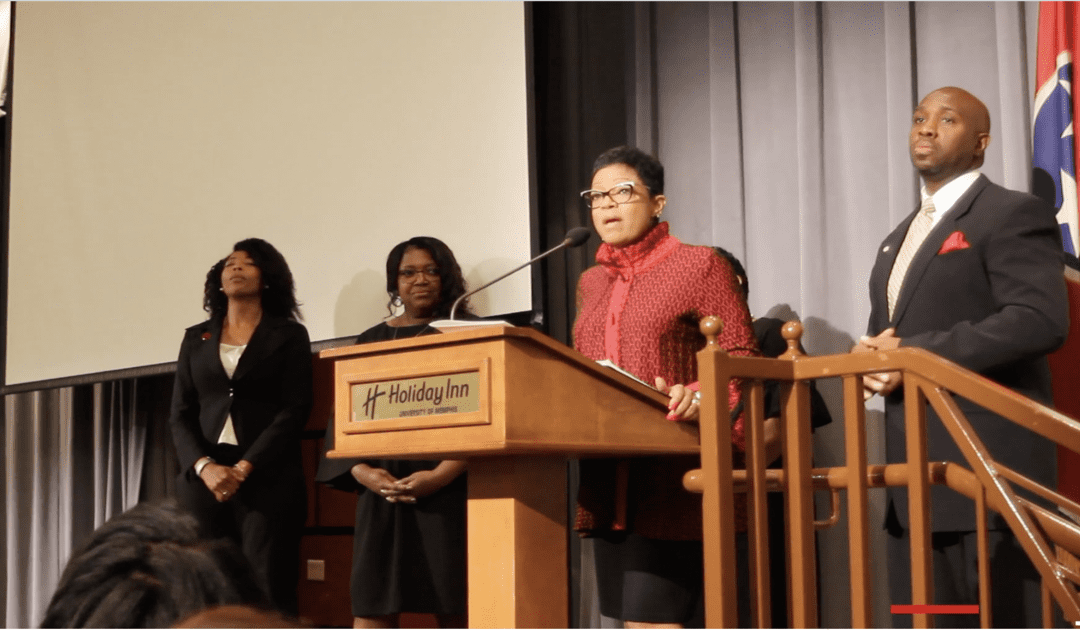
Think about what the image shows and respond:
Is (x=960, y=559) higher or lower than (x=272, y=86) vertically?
lower

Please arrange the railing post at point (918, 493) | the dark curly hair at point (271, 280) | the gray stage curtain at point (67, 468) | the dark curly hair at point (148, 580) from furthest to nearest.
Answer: the gray stage curtain at point (67, 468)
the dark curly hair at point (271, 280)
the railing post at point (918, 493)
the dark curly hair at point (148, 580)

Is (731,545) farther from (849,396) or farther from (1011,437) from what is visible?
(1011,437)

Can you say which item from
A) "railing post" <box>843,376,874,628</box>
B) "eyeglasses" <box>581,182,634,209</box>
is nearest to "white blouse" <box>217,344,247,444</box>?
"eyeglasses" <box>581,182,634,209</box>

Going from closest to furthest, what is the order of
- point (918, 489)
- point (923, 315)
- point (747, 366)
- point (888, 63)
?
1. point (918, 489)
2. point (747, 366)
3. point (923, 315)
4. point (888, 63)

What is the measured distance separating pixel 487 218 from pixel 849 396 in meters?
2.15

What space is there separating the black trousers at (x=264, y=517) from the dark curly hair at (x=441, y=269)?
2.35 ft

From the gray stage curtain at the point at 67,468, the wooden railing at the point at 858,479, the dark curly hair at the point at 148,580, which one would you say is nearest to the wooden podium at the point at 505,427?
the wooden railing at the point at 858,479

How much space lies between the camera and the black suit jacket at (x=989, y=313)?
1911mm

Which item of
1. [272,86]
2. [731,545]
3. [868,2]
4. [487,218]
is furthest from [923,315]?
[272,86]

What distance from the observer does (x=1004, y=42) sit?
287 cm

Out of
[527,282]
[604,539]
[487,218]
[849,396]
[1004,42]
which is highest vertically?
[1004,42]

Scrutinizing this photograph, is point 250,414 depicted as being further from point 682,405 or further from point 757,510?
point 757,510

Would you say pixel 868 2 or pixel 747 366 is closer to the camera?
pixel 747 366

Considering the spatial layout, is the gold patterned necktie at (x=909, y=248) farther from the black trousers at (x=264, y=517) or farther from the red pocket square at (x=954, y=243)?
the black trousers at (x=264, y=517)
